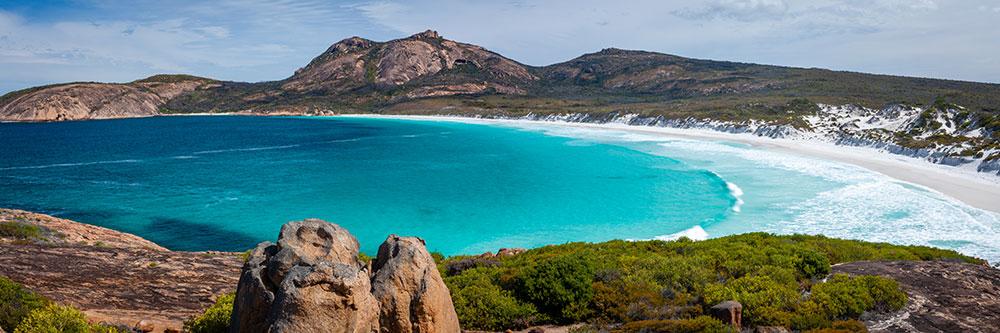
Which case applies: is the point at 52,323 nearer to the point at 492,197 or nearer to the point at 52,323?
the point at 52,323

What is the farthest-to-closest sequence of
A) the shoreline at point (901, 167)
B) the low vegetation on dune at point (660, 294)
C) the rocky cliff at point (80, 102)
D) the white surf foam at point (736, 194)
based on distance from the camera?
1. the rocky cliff at point (80, 102)
2. the shoreline at point (901, 167)
3. the white surf foam at point (736, 194)
4. the low vegetation on dune at point (660, 294)

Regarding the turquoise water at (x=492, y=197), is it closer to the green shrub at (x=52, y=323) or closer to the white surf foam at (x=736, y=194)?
the white surf foam at (x=736, y=194)

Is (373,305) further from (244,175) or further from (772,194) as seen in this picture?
(244,175)

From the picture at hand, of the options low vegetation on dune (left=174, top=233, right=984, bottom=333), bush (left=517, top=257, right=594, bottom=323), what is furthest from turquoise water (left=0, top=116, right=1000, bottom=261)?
bush (left=517, top=257, right=594, bottom=323)

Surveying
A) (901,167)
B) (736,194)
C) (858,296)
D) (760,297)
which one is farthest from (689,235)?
(901,167)

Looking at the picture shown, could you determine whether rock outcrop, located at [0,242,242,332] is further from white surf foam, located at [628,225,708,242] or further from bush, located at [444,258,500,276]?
white surf foam, located at [628,225,708,242]

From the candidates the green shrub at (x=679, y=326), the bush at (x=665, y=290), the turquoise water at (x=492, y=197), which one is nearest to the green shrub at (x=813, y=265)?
Result: the bush at (x=665, y=290)

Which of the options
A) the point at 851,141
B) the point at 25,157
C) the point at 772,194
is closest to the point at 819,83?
the point at 851,141
